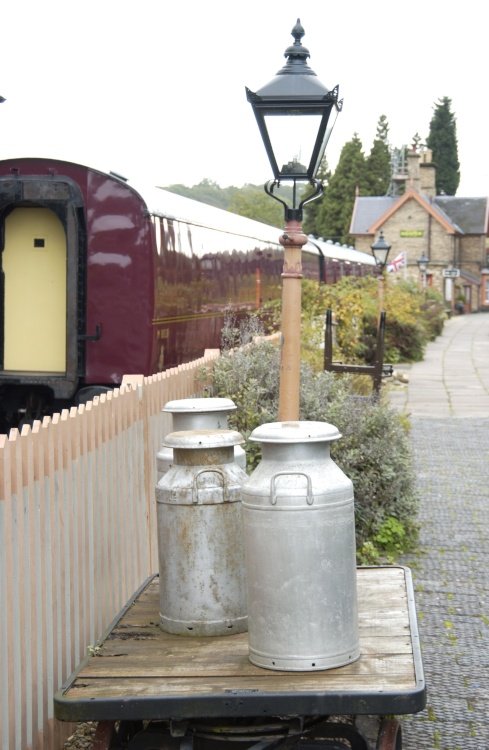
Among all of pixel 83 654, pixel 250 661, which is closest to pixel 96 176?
pixel 83 654

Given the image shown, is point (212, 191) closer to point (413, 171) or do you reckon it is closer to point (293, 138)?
point (413, 171)

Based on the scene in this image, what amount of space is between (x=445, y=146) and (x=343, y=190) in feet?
59.7

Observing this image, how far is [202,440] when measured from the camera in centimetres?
452

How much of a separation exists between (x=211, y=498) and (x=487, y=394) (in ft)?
60.1

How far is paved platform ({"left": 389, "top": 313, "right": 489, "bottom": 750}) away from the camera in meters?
5.24

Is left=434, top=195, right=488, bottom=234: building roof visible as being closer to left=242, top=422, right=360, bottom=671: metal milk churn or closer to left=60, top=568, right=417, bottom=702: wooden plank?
left=60, top=568, right=417, bottom=702: wooden plank

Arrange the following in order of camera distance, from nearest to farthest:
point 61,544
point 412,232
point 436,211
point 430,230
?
point 61,544 → point 412,232 → point 430,230 → point 436,211

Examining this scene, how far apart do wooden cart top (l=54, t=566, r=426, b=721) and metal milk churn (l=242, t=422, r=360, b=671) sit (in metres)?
0.09

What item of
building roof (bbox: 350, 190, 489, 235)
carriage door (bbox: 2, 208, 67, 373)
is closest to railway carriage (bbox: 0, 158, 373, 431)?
carriage door (bbox: 2, 208, 67, 373)

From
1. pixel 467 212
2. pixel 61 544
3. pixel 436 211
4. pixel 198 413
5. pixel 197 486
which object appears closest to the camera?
pixel 197 486

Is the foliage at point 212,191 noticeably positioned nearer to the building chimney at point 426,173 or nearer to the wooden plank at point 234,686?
the building chimney at point 426,173

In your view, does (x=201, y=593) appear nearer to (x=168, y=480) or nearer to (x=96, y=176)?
(x=168, y=480)

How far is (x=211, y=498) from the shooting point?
450 cm

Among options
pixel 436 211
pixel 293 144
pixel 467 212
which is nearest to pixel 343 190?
pixel 467 212
